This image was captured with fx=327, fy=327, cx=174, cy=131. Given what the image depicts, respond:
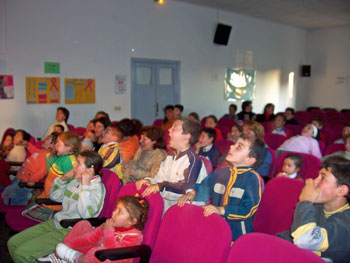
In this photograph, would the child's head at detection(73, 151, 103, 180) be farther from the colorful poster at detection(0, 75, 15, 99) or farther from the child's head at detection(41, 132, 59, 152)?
the colorful poster at detection(0, 75, 15, 99)

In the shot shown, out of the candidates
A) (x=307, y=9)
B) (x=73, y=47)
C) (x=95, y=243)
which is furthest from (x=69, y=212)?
(x=307, y=9)

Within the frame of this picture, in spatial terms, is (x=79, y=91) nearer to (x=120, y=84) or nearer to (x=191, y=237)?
(x=120, y=84)

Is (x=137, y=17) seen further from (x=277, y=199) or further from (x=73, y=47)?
(x=277, y=199)

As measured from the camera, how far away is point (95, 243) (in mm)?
2264

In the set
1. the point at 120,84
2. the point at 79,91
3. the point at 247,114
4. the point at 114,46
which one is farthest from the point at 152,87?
the point at 247,114

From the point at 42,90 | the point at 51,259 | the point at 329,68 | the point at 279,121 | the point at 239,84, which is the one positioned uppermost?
the point at 329,68

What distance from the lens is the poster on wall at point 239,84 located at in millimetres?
10500

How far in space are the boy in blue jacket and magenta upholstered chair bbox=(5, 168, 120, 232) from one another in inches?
26.3

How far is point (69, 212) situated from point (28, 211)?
0.63 m

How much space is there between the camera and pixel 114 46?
762cm

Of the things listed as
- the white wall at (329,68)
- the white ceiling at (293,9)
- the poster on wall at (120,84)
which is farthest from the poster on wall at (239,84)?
the poster on wall at (120,84)

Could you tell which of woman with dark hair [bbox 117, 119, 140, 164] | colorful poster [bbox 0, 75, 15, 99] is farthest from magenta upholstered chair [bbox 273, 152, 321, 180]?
colorful poster [bbox 0, 75, 15, 99]

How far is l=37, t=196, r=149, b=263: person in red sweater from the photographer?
206 cm

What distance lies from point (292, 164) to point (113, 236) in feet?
6.70
